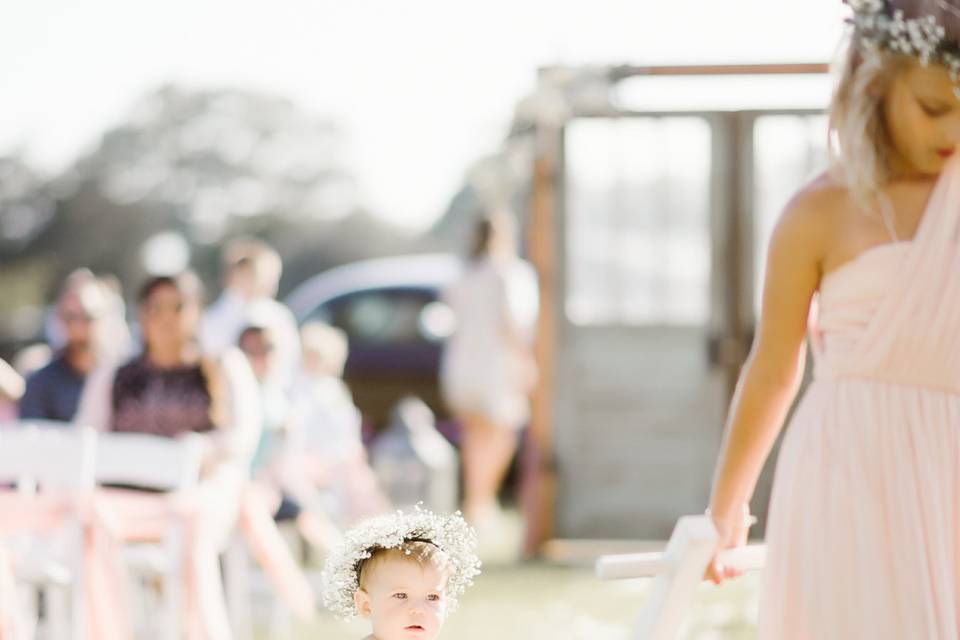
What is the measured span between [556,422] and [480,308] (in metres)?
0.85

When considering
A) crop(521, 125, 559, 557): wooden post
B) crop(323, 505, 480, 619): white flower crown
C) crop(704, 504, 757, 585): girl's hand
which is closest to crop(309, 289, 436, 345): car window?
crop(521, 125, 559, 557): wooden post

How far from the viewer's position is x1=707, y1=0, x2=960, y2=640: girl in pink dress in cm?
308

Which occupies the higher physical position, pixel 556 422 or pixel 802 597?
pixel 802 597

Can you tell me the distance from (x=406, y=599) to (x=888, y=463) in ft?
2.82

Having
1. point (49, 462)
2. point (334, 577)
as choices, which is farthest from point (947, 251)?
point (49, 462)

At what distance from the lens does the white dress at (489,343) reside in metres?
10.6

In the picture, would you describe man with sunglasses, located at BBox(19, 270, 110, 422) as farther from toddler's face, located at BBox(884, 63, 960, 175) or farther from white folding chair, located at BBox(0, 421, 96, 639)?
toddler's face, located at BBox(884, 63, 960, 175)

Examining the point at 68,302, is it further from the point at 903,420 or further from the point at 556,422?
the point at 903,420

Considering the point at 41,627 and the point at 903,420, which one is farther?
the point at 41,627

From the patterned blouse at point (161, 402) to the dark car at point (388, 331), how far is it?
6.36m

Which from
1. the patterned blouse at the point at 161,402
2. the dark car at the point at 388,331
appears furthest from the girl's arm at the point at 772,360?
the dark car at the point at 388,331

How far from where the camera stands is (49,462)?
225 inches

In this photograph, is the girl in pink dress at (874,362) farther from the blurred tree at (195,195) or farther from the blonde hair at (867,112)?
the blurred tree at (195,195)

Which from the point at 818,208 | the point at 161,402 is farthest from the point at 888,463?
the point at 161,402
